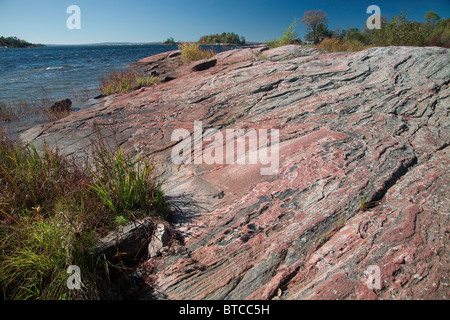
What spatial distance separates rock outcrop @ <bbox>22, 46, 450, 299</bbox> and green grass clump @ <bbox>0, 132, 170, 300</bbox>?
1.81ft

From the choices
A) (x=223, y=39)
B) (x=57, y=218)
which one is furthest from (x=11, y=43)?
(x=57, y=218)

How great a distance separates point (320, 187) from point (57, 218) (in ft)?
9.68

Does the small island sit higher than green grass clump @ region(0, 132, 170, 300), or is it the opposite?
the small island

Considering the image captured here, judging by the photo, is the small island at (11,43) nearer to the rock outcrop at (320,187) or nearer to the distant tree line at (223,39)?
the distant tree line at (223,39)

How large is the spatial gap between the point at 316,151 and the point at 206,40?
6055 cm

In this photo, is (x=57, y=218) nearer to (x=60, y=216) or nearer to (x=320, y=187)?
(x=60, y=216)

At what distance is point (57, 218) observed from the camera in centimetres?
251

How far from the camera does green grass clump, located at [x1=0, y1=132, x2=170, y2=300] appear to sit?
6.80ft

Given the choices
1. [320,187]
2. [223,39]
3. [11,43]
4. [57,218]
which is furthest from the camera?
[11,43]

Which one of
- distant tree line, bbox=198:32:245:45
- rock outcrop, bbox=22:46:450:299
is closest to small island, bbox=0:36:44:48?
distant tree line, bbox=198:32:245:45

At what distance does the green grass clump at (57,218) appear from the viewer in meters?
2.07

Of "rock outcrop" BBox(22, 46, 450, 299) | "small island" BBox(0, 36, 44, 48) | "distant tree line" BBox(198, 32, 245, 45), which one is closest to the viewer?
"rock outcrop" BBox(22, 46, 450, 299)

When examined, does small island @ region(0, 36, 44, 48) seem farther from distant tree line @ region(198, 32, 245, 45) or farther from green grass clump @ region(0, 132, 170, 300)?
green grass clump @ region(0, 132, 170, 300)

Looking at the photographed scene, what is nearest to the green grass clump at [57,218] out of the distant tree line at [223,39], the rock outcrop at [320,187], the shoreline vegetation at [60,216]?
the shoreline vegetation at [60,216]
